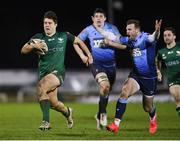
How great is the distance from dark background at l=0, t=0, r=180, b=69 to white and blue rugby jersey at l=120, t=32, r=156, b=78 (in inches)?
1469

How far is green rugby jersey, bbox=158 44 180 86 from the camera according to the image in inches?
658

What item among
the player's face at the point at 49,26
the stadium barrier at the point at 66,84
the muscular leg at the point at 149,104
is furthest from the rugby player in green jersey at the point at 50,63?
the stadium barrier at the point at 66,84

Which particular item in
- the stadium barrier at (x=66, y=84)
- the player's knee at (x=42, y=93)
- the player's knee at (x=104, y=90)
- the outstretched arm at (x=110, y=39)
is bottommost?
the stadium barrier at (x=66, y=84)

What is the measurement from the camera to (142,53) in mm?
15359

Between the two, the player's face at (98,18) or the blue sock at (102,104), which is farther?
the player's face at (98,18)

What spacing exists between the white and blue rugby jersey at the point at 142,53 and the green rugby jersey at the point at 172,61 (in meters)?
1.24

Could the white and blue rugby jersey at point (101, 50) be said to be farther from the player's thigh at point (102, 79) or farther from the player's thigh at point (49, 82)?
the player's thigh at point (49, 82)

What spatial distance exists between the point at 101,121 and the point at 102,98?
64cm

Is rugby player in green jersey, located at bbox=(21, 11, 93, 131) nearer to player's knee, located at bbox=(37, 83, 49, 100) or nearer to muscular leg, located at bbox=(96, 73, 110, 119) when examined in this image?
player's knee, located at bbox=(37, 83, 49, 100)

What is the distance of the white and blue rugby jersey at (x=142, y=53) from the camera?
15266 mm

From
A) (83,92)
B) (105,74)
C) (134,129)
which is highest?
(105,74)

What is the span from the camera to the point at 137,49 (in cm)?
1530

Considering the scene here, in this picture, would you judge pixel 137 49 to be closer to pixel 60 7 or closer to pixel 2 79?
pixel 2 79

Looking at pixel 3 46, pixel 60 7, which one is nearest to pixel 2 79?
pixel 3 46
